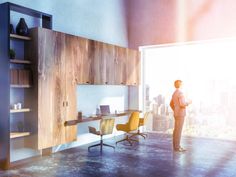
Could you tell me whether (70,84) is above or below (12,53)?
below

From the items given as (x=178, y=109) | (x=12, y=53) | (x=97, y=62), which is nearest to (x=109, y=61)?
(x=97, y=62)

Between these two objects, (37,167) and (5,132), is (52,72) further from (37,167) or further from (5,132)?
(37,167)

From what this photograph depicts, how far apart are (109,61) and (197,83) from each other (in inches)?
105

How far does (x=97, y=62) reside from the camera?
6.62 m

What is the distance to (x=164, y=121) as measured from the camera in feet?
27.7

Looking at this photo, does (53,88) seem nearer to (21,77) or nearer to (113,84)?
(21,77)

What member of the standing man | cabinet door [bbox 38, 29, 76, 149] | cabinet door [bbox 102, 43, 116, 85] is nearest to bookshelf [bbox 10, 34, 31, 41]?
cabinet door [bbox 38, 29, 76, 149]

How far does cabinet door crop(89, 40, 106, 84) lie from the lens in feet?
21.3

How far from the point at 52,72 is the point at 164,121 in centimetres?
423

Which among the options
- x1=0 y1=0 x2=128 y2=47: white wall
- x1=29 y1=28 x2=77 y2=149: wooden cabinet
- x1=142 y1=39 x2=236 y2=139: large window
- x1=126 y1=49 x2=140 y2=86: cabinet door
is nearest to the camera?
x1=29 y1=28 x2=77 y2=149: wooden cabinet

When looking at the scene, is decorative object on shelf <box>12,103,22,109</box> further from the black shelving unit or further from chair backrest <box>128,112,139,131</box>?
chair backrest <box>128,112,139,131</box>

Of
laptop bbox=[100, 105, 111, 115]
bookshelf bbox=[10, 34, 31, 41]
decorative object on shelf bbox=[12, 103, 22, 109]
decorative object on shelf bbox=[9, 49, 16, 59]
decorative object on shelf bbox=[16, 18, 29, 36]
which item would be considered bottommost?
laptop bbox=[100, 105, 111, 115]

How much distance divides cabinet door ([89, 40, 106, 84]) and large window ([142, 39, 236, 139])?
2.17m

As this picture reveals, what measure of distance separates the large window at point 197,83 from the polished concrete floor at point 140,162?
3.51 feet
